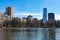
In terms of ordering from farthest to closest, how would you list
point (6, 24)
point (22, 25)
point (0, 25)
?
point (22, 25)
point (6, 24)
point (0, 25)

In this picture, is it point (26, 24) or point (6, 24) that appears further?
point (26, 24)

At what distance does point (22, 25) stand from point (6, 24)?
2060 cm

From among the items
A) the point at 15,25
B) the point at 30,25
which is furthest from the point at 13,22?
the point at 30,25

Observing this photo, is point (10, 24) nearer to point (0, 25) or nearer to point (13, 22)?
point (13, 22)

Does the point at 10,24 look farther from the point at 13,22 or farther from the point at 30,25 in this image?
the point at 30,25

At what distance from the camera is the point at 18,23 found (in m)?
191

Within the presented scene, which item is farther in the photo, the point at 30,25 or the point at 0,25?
the point at 30,25

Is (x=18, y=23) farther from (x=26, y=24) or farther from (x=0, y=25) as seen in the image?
(x=0, y=25)

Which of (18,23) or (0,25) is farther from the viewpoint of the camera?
(18,23)

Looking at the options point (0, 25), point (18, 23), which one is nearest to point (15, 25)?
point (18, 23)

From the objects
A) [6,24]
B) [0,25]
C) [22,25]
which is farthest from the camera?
[22,25]

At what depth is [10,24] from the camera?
186250 mm

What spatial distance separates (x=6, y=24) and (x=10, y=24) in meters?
7.42

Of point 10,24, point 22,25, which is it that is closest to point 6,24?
point 10,24
